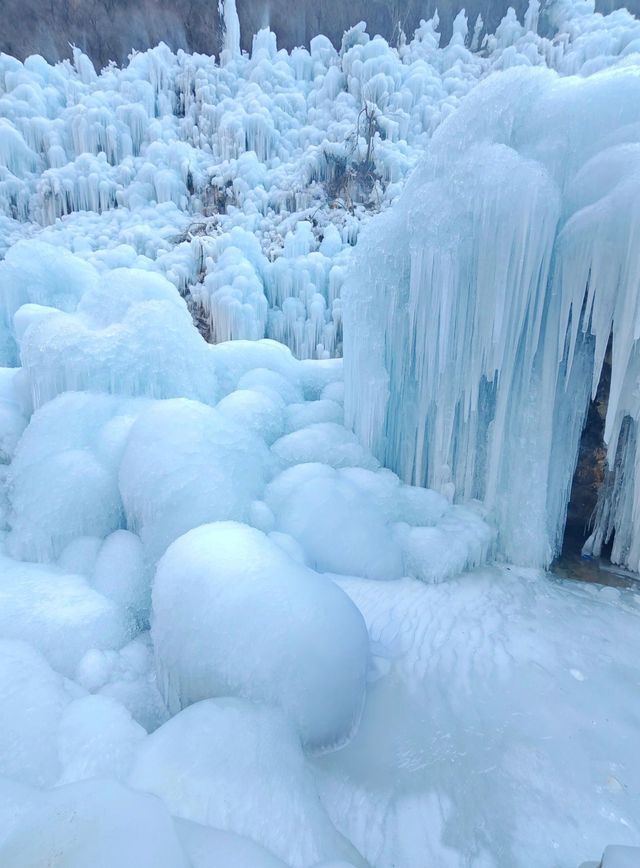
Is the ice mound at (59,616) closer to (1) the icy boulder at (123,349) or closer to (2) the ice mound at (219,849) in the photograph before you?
(2) the ice mound at (219,849)

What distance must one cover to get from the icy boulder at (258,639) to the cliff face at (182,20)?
1812 centimetres

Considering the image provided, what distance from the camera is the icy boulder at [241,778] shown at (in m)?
1.45

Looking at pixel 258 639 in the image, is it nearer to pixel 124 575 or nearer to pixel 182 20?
pixel 124 575

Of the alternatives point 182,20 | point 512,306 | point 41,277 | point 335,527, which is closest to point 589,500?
point 512,306

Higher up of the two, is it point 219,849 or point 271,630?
point 271,630

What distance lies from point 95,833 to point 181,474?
1.75m

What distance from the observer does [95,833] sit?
1.19 m

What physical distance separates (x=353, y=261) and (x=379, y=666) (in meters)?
2.99

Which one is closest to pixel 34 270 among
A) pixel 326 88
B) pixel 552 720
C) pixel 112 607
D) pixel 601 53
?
pixel 112 607

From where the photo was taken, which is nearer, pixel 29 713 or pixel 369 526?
pixel 29 713

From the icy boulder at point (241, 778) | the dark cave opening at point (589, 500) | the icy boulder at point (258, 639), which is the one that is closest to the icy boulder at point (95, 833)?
the icy boulder at point (241, 778)

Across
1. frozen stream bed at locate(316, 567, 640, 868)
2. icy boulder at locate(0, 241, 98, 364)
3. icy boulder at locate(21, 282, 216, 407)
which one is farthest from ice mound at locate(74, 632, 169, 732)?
icy boulder at locate(0, 241, 98, 364)

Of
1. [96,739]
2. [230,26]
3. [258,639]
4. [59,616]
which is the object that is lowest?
[96,739]

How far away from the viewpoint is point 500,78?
3.21 m
